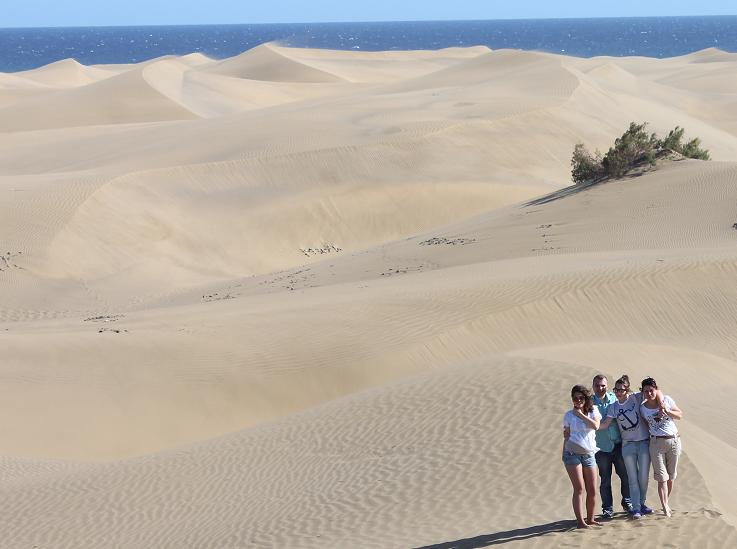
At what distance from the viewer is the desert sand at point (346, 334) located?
9.77m

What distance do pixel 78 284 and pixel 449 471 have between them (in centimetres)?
1586

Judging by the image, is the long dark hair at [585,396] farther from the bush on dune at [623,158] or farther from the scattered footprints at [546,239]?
the bush on dune at [623,158]

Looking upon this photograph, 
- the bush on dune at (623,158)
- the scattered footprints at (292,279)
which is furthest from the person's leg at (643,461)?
the bush on dune at (623,158)

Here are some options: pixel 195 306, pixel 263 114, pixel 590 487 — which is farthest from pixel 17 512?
pixel 263 114

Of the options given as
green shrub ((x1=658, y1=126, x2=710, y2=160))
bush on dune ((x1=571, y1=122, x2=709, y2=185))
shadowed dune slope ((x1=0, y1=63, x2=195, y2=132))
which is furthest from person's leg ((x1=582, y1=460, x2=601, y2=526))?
shadowed dune slope ((x1=0, y1=63, x2=195, y2=132))

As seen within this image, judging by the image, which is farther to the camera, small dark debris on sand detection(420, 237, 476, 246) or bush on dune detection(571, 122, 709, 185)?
bush on dune detection(571, 122, 709, 185)

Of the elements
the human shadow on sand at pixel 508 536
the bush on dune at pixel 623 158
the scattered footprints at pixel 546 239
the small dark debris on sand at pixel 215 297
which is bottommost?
the small dark debris on sand at pixel 215 297

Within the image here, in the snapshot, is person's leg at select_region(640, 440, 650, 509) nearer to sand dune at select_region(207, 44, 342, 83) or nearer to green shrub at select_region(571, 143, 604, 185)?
green shrub at select_region(571, 143, 604, 185)

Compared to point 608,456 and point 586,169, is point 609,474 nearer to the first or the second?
point 608,456

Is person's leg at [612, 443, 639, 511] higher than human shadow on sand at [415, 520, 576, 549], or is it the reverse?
person's leg at [612, 443, 639, 511]

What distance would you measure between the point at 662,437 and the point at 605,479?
1.82ft

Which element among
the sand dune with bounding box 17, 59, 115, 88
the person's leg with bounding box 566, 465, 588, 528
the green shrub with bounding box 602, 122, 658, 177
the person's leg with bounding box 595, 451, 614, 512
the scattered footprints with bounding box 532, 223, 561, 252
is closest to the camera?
the person's leg with bounding box 566, 465, 588, 528

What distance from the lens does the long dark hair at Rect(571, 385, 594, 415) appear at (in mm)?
7539

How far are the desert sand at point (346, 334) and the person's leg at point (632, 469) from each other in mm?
188
